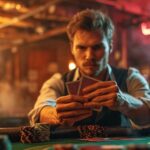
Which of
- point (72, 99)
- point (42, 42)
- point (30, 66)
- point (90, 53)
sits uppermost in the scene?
point (42, 42)

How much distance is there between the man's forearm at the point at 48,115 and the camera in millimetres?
2514

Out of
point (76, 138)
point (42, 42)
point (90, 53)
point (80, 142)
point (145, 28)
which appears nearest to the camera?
point (80, 142)

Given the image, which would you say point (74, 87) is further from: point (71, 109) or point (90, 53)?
point (90, 53)

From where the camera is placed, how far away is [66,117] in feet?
7.74

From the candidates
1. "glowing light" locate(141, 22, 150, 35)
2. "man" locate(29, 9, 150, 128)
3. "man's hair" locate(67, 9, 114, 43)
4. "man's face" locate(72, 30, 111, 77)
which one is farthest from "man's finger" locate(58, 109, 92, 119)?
"glowing light" locate(141, 22, 150, 35)

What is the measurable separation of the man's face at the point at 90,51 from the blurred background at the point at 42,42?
1.27 metres

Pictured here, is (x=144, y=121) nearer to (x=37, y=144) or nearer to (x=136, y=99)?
(x=136, y=99)

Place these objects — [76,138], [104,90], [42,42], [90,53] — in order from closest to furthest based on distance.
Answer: [76,138] < [104,90] < [90,53] < [42,42]

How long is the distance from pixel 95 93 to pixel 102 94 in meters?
0.04


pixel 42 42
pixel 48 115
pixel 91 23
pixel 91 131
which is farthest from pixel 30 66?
pixel 91 131

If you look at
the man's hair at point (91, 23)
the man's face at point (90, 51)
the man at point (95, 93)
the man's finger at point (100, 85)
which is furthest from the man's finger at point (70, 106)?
the man's hair at point (91, 23)

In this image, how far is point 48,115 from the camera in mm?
2588

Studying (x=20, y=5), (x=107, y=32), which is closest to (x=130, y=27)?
(x=20, y=5)

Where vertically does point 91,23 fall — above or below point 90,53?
above
